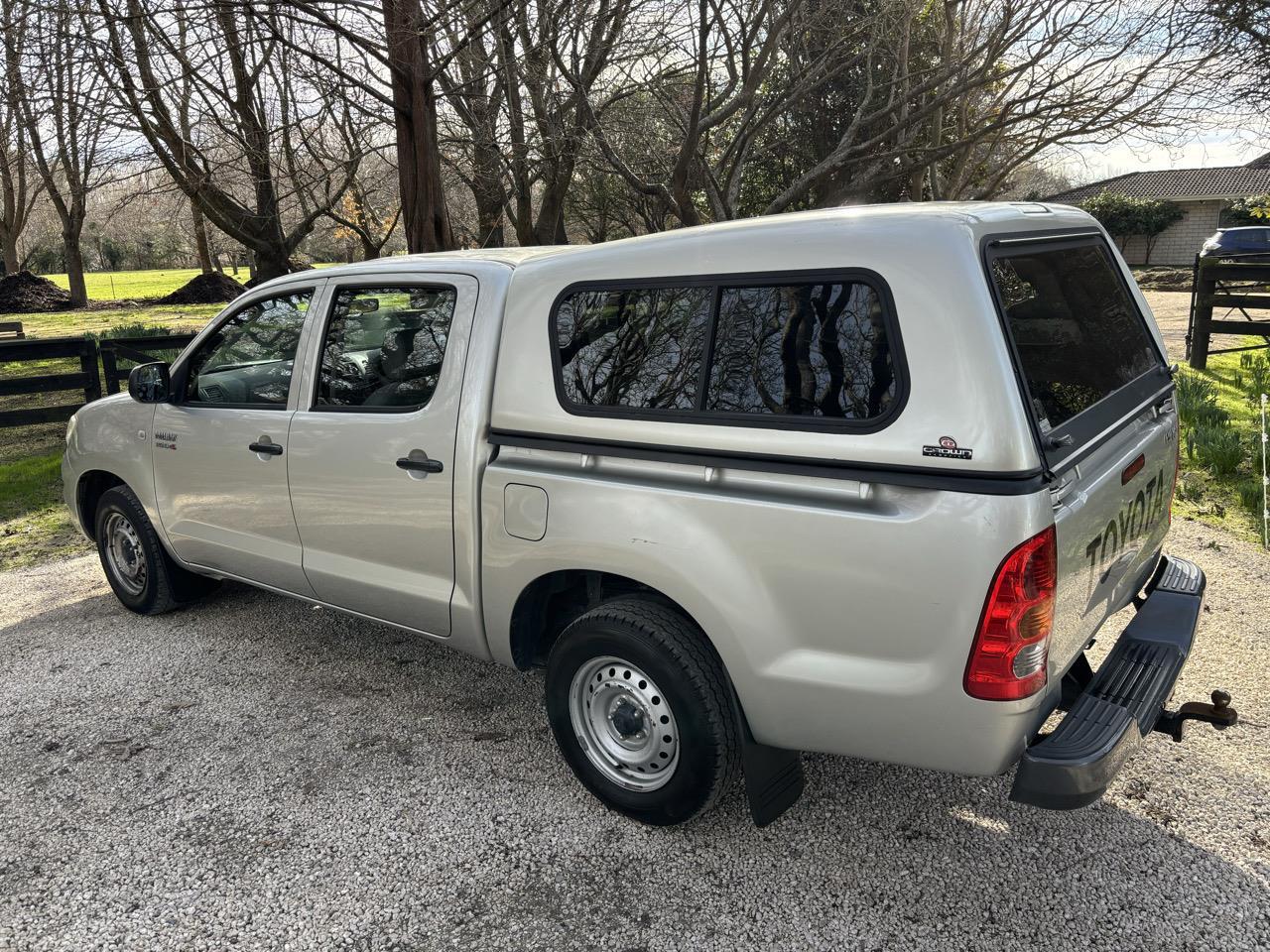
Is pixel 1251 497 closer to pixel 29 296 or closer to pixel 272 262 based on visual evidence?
pixel 272 262

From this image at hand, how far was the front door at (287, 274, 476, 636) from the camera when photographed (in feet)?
12.0

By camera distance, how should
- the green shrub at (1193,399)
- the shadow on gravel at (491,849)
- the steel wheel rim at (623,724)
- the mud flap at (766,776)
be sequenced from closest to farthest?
1. the shadow on gravel at (491,849)
2. the mud flap at (766,776)
3. the steel wheel rim at (623,724)
4. the green shrub at (1193,399)

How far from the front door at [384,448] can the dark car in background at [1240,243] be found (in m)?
12.4

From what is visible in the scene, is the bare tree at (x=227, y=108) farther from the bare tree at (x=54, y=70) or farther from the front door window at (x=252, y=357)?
the front door window at (x=252, y=357)

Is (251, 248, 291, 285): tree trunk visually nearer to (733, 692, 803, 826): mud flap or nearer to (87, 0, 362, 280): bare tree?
(87, 0, 362, 280): bare tree

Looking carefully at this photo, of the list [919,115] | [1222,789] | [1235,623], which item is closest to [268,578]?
[1222,789]

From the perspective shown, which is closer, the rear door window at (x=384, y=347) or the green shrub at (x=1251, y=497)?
the rear door window at (x=384, y=347)

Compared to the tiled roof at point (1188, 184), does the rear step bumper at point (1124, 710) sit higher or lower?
lower

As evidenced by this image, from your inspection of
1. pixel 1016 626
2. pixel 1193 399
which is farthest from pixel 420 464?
pixel 1193 399

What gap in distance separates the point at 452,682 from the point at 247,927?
5.49 ft

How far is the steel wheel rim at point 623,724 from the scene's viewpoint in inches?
125

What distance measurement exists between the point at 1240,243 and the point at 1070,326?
1321 cm

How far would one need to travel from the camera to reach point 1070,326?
311 centimetres

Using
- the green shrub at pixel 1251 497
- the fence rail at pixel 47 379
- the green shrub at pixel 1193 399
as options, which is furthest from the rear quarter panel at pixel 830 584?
the fence rail at pixel 47 379
